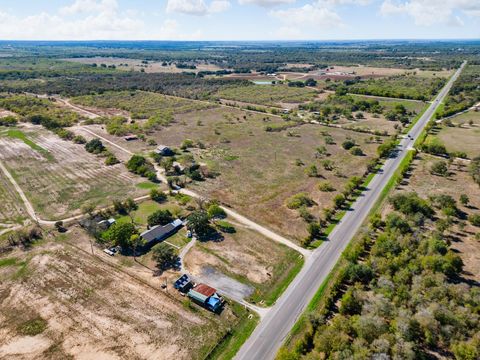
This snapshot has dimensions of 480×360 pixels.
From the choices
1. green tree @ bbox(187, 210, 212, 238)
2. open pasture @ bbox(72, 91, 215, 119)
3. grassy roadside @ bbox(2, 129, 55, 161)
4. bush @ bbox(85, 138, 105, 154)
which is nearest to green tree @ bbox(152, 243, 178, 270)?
green tree @ bbox(187, 210, 212, 238)

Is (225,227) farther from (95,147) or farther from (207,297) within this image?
(95,147)

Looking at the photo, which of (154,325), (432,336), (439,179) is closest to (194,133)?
(439,179)

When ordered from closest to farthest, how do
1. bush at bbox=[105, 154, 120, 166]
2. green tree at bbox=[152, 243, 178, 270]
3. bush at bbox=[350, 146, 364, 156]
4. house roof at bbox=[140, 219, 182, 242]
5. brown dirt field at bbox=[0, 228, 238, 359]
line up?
brown dirt field at bbox=[0, 228, 238, 359] → green tree at bbox=[152, 243, 178, 270] → house roof at bbox=[140, 219, 182, 242] → bush at bbox=[105, 154, 120, 166] → bush at bbox=[350, 146, 364, 156]

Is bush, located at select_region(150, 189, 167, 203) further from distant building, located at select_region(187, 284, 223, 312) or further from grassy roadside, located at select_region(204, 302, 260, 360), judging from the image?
grassy roadside, located at select_region(204, 302, 260, 360)

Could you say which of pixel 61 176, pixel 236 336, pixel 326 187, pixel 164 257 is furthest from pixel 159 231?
pixel 61 176

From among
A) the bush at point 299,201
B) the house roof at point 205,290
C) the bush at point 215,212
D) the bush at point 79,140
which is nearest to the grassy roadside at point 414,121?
the bush at point 299,201

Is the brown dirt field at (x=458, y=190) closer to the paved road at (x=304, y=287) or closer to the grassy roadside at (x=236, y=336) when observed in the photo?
the paved road at (x=304, y=287)
